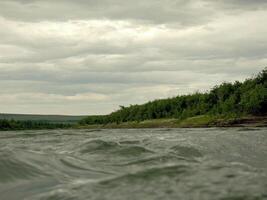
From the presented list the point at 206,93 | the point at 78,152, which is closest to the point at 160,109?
the point at 206,93

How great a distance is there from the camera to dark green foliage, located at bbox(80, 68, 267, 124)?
108 metres

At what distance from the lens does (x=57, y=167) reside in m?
16.3

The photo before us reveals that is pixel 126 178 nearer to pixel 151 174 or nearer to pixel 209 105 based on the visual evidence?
pixel 151 174

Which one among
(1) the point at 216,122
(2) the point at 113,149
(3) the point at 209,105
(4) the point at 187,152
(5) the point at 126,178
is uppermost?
(3) the point at 209,105

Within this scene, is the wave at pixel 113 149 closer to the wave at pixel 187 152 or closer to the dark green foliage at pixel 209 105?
the wave at pixel 187 152

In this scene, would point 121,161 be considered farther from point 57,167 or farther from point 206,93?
point 206,93

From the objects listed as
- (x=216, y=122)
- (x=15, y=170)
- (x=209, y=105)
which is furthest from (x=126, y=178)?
(x=209, y=105)

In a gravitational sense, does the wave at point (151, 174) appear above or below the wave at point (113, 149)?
below

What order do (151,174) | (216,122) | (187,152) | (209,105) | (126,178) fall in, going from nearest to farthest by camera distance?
1. (126,178)
2. (151,174)
3. (187,152)
4. (216,122)
5. (209,105)

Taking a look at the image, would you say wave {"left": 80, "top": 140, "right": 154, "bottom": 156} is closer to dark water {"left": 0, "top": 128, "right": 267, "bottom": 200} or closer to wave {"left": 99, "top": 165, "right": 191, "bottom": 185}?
dark water {"left": 0, "top": 128, "right": 267, "bottom": 200}

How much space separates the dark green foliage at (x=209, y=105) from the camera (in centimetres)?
10825

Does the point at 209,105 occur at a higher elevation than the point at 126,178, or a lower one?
higher

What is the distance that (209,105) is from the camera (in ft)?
449

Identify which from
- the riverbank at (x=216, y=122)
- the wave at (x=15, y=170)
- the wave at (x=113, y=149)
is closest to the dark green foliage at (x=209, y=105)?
the riverbank at (x=216, y=122)
